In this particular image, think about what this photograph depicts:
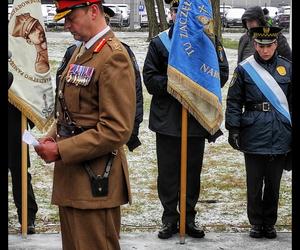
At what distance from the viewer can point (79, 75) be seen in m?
4.03

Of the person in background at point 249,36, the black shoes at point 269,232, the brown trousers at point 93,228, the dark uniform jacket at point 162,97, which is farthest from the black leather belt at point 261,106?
the brown trousers at point 93,228

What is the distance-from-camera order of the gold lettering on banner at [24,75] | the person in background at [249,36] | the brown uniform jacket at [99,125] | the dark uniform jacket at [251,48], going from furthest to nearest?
the dark uniform jacket at [251,48]
the person in background at [249,36]
the gold lettering on banner at [24,75]
the brown uniform jacket at [99,125]

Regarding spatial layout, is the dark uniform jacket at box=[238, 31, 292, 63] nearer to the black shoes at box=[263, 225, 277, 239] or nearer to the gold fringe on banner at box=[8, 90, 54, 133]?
the black shoes at box=[263, 225, 277, 239]

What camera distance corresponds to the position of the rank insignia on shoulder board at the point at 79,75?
3980mm

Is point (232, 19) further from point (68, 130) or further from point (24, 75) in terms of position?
point (68, 130)

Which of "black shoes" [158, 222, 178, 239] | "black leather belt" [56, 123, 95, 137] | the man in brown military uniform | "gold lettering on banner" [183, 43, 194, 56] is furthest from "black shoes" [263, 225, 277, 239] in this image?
"black leather belt" [56, 123, 95, 137]

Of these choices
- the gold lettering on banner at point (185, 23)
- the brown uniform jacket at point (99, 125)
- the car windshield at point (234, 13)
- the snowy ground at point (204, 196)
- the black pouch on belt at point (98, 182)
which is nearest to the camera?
the brown uniform jacket at point (99, 125)

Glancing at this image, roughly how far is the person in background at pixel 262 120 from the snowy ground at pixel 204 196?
0.46 metres

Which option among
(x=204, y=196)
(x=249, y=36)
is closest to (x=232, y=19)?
(x=249, y=36)

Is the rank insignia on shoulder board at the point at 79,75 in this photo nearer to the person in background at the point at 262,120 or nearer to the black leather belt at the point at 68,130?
the black leather belt at the point at 68,130

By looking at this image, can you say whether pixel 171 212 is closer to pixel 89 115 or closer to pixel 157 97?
pixel 157 97

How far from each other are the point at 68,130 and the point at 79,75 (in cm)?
33

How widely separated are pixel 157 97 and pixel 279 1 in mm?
54275

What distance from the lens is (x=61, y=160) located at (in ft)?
13.0
